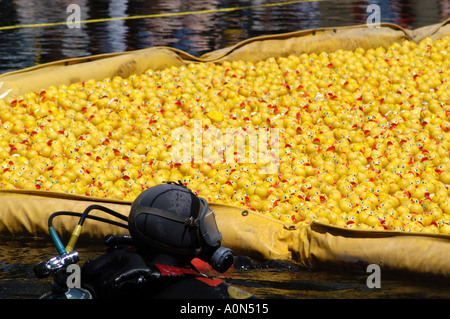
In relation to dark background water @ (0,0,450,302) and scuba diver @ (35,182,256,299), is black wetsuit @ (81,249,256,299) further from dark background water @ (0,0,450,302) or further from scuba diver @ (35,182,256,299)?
dark background water @ (0,0,450,302)

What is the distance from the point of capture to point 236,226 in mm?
4145

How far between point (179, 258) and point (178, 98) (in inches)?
144

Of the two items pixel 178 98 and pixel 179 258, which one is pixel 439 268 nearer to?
pixel 179 258

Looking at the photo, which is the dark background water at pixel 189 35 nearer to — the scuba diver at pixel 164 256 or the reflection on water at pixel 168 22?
the reflection on water at pixel 168 22

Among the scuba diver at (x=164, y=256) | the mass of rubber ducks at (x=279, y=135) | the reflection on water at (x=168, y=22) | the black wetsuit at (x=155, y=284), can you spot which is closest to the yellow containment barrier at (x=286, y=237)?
the mass of rubber ducks at (x=279, y=135)

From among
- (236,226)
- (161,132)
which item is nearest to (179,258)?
(236,226)

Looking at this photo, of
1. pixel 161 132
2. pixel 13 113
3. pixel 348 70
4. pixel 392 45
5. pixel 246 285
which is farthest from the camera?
pixel 392 45

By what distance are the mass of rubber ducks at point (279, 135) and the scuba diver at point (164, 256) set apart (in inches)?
73.8

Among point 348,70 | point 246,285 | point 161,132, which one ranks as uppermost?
point 348,70

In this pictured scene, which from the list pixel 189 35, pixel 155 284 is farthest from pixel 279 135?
pixel 189 35

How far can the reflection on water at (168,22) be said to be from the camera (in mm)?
9391

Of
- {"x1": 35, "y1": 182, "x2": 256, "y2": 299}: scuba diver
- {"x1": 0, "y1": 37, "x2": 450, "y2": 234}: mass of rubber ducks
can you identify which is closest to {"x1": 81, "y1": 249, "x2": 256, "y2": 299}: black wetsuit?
{"x1": 35, "y1": 182, "x2": 256, "y2": 299}: scuba diver

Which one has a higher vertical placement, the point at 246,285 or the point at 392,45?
the point at 392,45

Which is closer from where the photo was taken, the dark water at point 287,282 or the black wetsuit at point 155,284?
the black wetsuit at point 155,284
